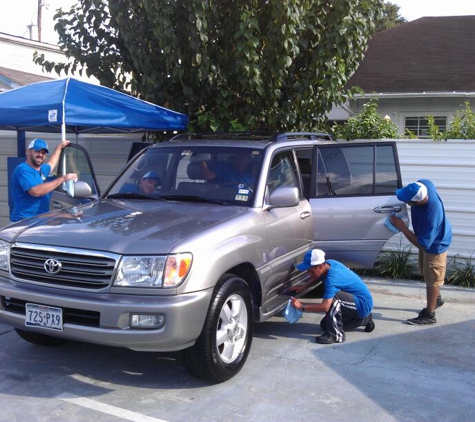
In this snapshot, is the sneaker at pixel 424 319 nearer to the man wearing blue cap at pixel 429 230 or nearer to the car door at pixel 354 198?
the man wearing blue cap at pixel 429 230

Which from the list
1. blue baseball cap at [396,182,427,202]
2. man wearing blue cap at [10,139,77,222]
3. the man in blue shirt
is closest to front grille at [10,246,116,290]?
the man in blue shirt

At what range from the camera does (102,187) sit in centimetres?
988

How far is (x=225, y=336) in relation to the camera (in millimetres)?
4613

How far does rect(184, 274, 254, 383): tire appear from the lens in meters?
4.37

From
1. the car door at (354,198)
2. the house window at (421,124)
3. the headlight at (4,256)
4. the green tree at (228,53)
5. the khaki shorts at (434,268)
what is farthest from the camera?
the house window at (421,124)

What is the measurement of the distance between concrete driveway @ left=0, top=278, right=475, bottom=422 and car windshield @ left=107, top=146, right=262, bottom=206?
4.62 ft

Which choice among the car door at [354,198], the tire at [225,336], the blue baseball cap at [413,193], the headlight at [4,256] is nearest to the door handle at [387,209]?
the car door at [354,198]

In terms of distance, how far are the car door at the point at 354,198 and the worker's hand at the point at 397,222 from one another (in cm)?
18

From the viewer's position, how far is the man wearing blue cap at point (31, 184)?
20.6 feet

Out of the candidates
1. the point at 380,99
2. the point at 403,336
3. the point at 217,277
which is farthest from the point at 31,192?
the point at 380,99

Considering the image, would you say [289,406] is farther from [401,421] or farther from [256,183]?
[256,183]

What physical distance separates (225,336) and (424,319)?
262 cm

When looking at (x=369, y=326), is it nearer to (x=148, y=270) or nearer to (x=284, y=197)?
(x=284, y=197)

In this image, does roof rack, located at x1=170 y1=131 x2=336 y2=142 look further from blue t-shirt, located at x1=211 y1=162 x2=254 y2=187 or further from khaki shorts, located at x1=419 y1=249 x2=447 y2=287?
khaki shorts, located at x1=419 y1=249 x2=447 y2=287
